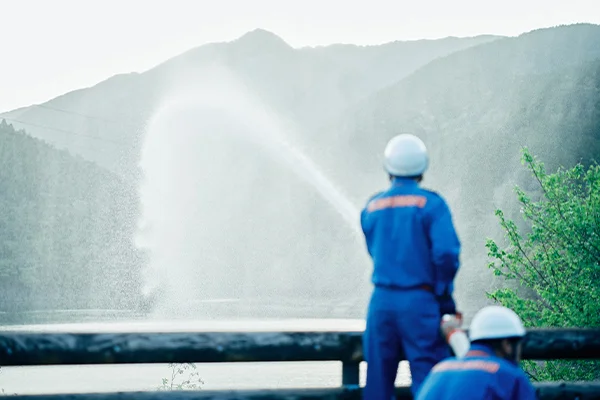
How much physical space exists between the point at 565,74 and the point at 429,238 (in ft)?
340

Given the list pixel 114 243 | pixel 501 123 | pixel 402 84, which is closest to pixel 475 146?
pixel 501 123

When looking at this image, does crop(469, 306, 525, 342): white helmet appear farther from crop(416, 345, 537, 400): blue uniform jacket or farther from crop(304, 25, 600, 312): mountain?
crop(304, 25, 600, 312): mountain

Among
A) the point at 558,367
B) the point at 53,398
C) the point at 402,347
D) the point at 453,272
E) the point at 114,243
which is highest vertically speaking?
the point at 453,272

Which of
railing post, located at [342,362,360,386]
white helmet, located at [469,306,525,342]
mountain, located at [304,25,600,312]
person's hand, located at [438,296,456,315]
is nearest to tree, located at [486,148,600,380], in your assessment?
railing post, located at [342,362,360,386]

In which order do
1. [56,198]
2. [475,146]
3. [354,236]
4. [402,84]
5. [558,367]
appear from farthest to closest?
[402,84] < [354,236] < [56,198] < [475,146] < [558,367]

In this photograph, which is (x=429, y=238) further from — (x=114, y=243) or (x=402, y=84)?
(x=402, y=84)

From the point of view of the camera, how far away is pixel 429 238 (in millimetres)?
4574

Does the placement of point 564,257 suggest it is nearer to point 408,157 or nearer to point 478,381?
point 408,157

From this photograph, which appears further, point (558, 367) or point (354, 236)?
point (354, 236)

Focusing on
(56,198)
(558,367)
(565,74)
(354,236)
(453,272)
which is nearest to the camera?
(453,272)

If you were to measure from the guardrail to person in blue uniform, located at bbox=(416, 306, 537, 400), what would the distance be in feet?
4.39

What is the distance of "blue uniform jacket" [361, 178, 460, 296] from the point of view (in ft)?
14.6

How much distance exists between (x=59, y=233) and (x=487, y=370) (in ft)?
426

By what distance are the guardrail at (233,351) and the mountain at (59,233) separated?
98005 mm
